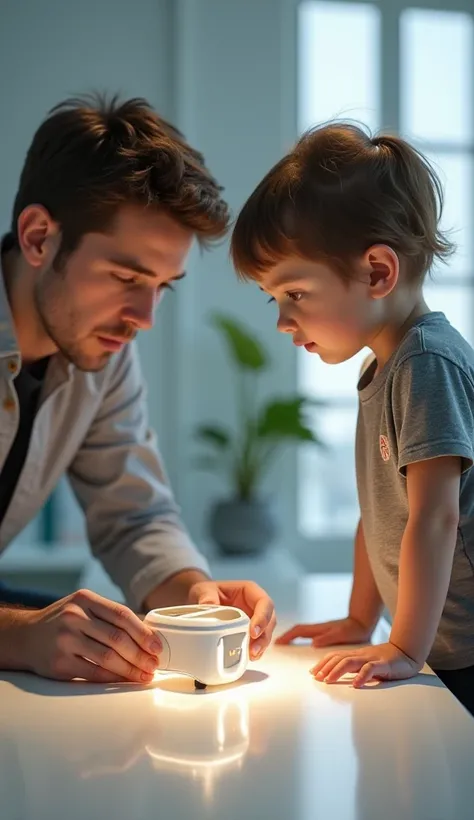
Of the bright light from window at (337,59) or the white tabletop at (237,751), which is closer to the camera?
the white tabletop at (237,751)

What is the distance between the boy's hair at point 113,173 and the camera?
4.91 ft

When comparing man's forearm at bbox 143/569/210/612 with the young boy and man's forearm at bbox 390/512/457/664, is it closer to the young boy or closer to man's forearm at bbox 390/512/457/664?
the young boy

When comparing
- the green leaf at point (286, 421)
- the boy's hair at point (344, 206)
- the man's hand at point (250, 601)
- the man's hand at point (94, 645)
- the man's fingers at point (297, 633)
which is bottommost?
the green leaf at point (286, 421)

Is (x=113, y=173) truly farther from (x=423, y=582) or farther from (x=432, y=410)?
(x=423, y=582)

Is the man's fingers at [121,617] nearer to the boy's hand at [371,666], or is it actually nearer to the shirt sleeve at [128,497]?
the boy's hand at [371,666]

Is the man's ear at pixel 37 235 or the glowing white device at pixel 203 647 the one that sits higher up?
the man's ear at pixel 37 235

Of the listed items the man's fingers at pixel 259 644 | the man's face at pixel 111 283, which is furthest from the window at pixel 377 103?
the man's fingers at pixel 259 644

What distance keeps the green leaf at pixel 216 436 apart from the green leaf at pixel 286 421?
154 millimetres

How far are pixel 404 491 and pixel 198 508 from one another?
270cm

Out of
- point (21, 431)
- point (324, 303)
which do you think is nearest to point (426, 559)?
point (324, 303)

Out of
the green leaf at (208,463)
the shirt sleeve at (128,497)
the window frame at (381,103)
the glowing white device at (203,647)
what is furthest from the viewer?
the window frame at (381,103)

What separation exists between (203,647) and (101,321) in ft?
2.36

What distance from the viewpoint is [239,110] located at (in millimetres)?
3865

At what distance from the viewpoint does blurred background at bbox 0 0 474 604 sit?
12.3ft
